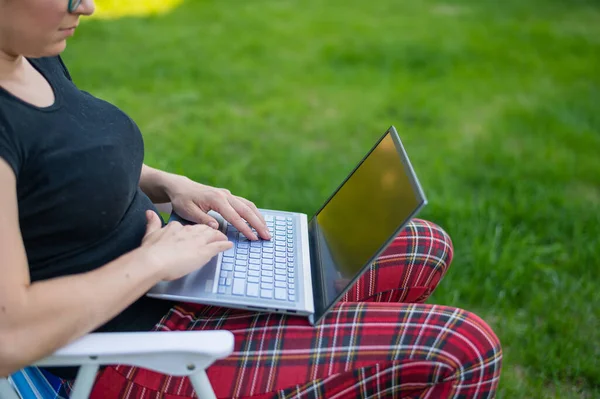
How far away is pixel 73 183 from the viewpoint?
1120 mm

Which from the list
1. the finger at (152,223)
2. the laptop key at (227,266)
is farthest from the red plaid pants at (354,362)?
the finger at (152,223)

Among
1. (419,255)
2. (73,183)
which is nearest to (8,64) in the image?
(73,183)

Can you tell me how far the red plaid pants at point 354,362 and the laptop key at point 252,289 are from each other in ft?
0.22

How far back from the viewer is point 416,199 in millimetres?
1192

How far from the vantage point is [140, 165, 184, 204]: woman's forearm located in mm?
1594

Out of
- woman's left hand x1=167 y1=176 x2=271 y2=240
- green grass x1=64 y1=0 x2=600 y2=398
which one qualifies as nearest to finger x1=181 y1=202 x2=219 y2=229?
woman's left hand x1=167 y1=176 x2=271 y2=240

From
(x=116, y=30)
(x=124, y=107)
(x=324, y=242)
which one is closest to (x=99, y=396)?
(x=324, y=242)

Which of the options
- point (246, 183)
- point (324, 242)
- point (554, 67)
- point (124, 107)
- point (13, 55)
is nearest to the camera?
point (13, 55)

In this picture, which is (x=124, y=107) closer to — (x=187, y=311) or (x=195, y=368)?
(x=187, y=311)

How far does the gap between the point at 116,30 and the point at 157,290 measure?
4550 millimetres

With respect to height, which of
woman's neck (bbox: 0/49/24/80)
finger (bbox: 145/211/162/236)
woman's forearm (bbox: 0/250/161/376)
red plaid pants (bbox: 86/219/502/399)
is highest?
woman's neck (bbox: 0/49/24/80)

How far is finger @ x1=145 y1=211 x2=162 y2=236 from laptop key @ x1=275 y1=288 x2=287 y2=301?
286 mm

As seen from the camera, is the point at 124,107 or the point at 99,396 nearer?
the point at 99,396

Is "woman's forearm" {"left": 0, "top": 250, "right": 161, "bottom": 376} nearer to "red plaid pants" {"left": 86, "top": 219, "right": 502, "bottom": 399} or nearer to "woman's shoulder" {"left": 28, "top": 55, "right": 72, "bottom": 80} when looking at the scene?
"red plaid pants" {"left": 86, "top": 219, "right": 502, "bottom": 399}
